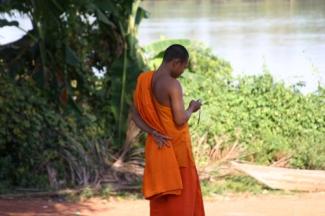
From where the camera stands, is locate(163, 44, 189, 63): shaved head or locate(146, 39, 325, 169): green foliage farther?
locate(146, 39, 325, 169): green foliage

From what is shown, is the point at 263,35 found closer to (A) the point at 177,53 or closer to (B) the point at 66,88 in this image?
(B) the point at 66,88

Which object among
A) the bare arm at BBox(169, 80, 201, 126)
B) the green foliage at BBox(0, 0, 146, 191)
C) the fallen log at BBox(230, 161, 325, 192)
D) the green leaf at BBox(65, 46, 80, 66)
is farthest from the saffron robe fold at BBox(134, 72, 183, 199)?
the green leaf at BBox(65, 46, 80, 66)

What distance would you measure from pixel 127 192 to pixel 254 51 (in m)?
9.89

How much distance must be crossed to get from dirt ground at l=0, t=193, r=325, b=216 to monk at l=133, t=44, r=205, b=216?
7.07 feet

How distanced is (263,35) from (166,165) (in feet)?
52.3

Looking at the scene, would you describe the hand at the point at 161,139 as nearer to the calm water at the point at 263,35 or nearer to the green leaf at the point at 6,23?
the green leaf at the point at 6,23

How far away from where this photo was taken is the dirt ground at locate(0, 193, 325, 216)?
7285 mm

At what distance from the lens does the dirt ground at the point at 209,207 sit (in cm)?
729

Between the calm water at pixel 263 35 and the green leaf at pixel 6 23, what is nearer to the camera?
the green leaf at pixel 6 23

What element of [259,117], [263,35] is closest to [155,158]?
[259,117]

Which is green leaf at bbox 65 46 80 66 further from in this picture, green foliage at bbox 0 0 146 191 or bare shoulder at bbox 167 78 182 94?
bare shoulder at bbox 167 78 182 94

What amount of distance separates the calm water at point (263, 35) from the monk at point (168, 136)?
6196mm

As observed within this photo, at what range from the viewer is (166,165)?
5.07m

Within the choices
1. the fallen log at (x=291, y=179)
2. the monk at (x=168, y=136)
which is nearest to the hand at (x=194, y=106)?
the monk at (x=168, y=136)
